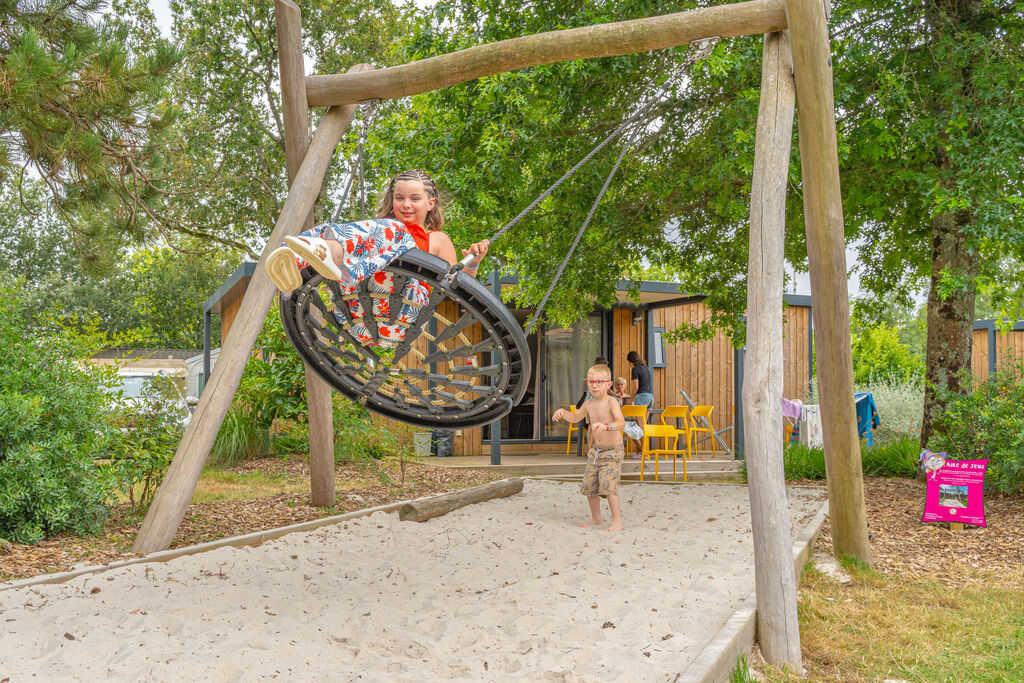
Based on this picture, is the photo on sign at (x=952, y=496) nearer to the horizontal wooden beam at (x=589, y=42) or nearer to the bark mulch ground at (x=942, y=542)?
the bark mulch ground at (x=942, y=542)

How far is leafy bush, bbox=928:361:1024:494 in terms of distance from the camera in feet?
22.8

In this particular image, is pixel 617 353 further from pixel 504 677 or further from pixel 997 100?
pixel 504 677

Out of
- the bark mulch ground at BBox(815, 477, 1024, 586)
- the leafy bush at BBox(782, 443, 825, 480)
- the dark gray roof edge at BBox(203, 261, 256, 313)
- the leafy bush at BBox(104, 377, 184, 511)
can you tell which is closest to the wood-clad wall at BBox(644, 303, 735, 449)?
the leafy bush at BBox(782, 443, 825, 480)

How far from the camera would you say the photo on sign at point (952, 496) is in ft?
20.6

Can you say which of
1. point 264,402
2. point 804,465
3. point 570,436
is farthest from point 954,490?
point 264,402

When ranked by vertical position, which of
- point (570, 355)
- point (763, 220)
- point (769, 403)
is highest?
point (763, 220)

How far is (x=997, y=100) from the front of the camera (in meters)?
6.52

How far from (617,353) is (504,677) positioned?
35.1 feet

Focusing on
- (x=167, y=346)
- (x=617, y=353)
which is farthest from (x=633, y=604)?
(x=167, y=346)

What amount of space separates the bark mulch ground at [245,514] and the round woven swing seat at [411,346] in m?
1.68

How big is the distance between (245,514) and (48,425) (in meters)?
1.74

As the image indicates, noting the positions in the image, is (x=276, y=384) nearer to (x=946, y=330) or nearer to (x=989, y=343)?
(x=946, y=330)

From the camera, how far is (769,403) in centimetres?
365

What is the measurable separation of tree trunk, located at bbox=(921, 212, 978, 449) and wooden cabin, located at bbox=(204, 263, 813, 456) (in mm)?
4363
